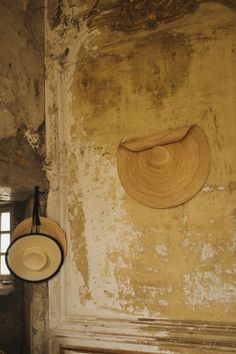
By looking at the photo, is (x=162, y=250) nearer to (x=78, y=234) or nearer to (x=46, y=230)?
(x=78, y=234)

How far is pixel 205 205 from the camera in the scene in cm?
250

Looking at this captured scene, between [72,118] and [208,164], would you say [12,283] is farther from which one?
[208,164]

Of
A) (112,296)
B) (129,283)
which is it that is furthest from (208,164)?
(112,296)

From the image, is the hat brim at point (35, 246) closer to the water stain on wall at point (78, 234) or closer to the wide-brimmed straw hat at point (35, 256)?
the wide-brimmed straw hat at point (35, 256)

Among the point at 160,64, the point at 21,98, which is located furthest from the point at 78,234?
the point at 160,64

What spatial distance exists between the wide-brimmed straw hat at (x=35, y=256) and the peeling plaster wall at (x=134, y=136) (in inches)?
4.5

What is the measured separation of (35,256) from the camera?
2.72m

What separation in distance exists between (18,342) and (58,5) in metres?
2.97

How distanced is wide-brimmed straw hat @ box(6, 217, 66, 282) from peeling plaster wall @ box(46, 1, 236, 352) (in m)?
0.11

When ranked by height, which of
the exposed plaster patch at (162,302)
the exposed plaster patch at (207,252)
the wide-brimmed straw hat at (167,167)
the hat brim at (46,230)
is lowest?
the exposed plaster patch at (162,302)

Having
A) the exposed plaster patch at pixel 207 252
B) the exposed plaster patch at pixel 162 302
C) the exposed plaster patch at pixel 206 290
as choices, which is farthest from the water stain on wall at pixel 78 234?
the exposed plaster patch at pixel 207 252

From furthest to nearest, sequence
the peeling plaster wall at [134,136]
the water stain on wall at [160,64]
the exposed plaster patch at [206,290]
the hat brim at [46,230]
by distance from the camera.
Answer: the hat brim at [46,230]
the water stain on wall at [160,64]
the peeling plaster wall at [134,136]
the exposed plaster patch at [206,290]

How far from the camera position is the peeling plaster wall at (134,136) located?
246 cm

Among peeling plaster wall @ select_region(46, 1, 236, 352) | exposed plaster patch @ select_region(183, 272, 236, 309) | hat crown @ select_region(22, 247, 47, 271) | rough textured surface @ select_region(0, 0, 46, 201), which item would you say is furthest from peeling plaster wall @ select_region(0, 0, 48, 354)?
exposed plaster patch @ select_region(183, 272, 236, 309)
